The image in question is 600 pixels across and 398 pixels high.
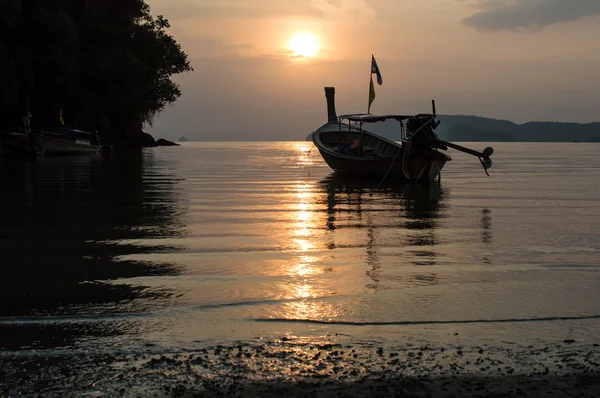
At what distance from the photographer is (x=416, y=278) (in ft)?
30.3

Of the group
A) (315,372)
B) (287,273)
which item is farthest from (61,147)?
(315,372)

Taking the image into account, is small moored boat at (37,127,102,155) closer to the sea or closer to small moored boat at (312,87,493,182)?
small moored boat at (312,87,493,182)

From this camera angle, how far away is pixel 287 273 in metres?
9.57

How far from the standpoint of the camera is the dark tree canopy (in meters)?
56.2

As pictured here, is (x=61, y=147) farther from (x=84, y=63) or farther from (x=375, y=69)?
(x=375, y=69)

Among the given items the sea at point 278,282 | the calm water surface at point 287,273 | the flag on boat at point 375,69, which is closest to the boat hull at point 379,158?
the flag on boat at point 375,69

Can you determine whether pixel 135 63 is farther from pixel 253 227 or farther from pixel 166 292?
pixel 166 292

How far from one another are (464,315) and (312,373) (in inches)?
98.4

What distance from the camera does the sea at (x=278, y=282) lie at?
6195mm

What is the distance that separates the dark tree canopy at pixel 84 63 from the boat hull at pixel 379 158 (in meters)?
27.1

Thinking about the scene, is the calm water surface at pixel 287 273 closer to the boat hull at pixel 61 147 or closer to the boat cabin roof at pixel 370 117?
the boat cabin roof at pixel 370 117

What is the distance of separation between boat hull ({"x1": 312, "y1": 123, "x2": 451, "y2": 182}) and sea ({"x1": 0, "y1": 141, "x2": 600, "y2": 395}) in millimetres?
10222

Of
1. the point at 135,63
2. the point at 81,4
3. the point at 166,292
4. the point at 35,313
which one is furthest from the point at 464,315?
the point at 81,4

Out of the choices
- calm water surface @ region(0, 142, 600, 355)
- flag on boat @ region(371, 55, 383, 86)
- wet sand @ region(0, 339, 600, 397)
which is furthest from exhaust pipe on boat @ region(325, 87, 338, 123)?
wet sand @ region(0, 339, 600, 397)
